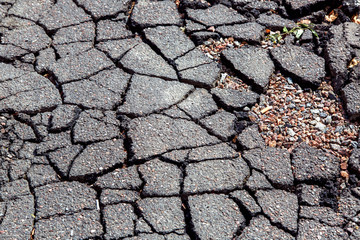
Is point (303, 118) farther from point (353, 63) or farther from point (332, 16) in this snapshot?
point (332, 16)

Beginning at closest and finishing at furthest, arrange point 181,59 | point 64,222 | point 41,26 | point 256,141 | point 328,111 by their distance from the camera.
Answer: point 64,222, point 256,141, point 328,111, point 181,59, point 41,26

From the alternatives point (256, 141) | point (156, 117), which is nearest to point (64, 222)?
point (156, 117)

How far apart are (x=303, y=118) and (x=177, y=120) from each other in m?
0.99

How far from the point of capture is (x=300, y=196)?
3033mm

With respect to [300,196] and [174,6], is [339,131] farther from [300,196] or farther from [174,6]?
[174,6]

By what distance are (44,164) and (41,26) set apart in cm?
157

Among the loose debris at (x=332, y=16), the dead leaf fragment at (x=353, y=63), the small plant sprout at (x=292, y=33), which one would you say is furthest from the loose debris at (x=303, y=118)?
the loose debris at (x=332, y=16)

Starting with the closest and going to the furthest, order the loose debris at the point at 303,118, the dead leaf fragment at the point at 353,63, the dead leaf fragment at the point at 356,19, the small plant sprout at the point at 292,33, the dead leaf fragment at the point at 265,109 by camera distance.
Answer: the loose debris at the point at 303,118, the dead leaf fragment at the point at 265,109, the dead leaf fragment at the point at 353,63, the small plant sprout at the point at 292,33, the dead leaf fragment at the point at 356,19

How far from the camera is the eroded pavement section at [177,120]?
2.90 meters

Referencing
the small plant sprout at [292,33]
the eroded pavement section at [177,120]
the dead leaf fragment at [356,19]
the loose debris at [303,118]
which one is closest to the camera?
the eroded pavement section at [177,120]

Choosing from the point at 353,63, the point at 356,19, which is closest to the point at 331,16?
the point at 356,19

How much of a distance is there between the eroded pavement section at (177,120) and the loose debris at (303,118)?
13 millimetres

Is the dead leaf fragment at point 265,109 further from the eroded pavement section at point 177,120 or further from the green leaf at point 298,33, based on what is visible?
the green leaf at point 298,33

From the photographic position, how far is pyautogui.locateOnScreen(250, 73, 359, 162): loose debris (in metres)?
3.35
